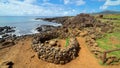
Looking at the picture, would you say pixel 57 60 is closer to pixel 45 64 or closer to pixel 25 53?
pixel 45 64

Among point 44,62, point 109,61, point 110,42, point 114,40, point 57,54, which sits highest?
point 114,40

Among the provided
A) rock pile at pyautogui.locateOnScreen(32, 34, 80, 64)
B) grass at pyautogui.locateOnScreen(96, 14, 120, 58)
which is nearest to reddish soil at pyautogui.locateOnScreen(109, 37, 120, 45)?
grass at pyautogui.locateOnScreen(96, 14, 120, 58)

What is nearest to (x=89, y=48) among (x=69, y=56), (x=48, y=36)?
(x=69, y=56)

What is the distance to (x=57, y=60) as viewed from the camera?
1702cm

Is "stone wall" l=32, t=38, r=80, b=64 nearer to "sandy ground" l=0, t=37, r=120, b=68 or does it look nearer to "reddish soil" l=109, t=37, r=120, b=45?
"sandy ground" l=0, t=37, r=120, b=68

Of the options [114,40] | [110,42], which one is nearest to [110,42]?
[110,42]

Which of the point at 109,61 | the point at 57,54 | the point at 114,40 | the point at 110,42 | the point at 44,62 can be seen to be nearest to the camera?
the point at 109,61

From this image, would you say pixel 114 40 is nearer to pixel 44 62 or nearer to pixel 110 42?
pixel 110 42

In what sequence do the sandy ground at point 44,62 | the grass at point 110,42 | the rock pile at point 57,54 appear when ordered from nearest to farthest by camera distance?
the sandy ground at point 44,62 < the rock pile at point 57,54 < the grass at point 110,42

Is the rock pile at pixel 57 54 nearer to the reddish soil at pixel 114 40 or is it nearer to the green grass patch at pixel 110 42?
the green grass patch at pixel 110 42

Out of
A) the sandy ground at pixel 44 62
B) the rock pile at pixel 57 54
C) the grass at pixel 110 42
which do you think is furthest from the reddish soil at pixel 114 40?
the rock pile at pixel 57 54

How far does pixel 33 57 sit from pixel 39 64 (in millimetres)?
2068

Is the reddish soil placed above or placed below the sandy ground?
above

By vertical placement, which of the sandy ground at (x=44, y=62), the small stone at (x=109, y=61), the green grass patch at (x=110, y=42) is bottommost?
the sandy ground at (x=44, y=62)
